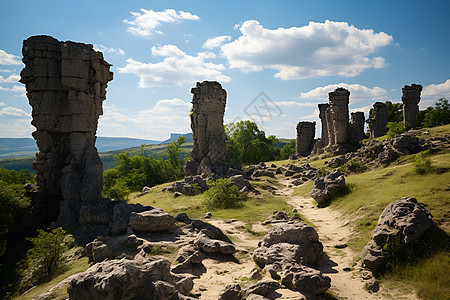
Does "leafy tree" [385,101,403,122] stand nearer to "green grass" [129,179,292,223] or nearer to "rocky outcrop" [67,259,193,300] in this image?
"green grass" [129,179,292,223]

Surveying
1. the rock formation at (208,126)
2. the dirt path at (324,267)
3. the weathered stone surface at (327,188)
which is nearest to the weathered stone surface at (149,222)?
the dirt path at (324,267)

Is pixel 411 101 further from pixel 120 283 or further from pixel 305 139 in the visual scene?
pixel 120 283

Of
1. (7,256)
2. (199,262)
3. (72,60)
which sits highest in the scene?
(72,60)

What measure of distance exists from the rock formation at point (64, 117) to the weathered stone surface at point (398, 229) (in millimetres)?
11450

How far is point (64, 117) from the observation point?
13.2 m

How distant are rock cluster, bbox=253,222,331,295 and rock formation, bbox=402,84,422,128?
114 feet

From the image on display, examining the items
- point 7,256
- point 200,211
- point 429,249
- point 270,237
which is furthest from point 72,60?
point 429,249

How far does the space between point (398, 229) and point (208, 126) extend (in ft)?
63.0

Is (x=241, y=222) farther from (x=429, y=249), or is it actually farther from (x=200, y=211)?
(x=429, y=249)

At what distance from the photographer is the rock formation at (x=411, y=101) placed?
34250 millimetres

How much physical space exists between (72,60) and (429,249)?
15.8 metres

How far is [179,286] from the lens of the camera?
5.57m

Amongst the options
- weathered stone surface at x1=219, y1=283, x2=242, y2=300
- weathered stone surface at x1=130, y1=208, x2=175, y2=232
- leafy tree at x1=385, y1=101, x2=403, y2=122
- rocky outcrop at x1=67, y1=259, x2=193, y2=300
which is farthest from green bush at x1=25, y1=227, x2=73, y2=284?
leafy tree at x1=385, y1=101, x2=403, y2=122

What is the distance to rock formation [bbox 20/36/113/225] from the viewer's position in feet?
40.7
